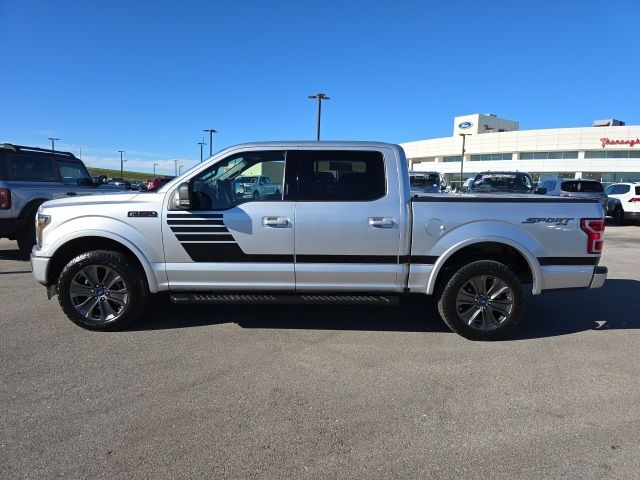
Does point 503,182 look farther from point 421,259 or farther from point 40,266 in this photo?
point 40,266

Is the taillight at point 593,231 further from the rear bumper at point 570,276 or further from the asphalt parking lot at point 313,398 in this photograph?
the asphalt parking lot at point 313,398

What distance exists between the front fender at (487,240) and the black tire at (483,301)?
0.23m

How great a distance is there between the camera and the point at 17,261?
879 centimetres

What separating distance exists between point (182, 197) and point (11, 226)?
5539 mm

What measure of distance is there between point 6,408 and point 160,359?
1.19 m

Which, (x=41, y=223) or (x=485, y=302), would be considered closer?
(x=485, y=302)

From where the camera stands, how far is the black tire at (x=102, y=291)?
15.6 feet

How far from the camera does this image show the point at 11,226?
8.24m

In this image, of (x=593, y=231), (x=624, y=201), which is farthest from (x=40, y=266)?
(x=624, y=201)

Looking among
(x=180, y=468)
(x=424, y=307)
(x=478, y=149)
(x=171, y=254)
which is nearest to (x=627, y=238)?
(x=424, y=307)

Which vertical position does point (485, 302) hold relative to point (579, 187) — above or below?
below

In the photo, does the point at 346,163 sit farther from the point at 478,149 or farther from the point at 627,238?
the point at 478,149

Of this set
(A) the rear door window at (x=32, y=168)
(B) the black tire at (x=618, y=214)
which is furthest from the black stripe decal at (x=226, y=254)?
A: (B) the black tire at (x=618, y=214)

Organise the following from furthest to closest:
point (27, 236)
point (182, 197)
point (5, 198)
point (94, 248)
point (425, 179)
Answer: point (425, 179) → point (27, 236) → point (5, 198) → point (94, 248) → point (182, 197)
